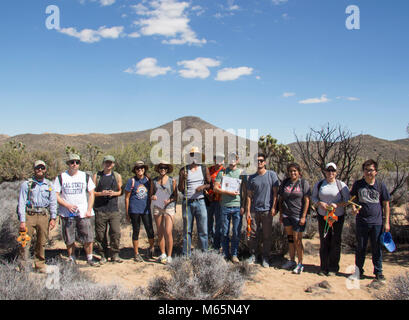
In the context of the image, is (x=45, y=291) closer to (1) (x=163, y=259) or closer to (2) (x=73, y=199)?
(2) (x=73, y=199)

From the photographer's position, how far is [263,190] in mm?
5812

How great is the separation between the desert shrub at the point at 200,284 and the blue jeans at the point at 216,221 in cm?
139

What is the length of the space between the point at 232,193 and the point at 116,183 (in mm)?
2139

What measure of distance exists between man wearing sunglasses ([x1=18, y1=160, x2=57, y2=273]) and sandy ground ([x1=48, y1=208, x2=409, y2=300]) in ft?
3.10

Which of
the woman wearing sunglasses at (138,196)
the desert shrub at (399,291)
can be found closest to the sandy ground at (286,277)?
the desert shrub at (399,291)

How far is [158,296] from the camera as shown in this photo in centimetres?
445

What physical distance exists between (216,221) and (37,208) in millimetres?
3125

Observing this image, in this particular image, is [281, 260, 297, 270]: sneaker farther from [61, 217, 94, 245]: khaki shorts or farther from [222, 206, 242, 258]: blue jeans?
[61, 217, 94, 245]: khaki shorts

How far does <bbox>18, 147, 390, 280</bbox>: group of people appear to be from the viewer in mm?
5191

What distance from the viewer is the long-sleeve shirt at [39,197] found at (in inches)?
198

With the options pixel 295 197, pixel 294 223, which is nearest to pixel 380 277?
pixel 294 223

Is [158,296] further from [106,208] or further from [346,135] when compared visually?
[346,135]
